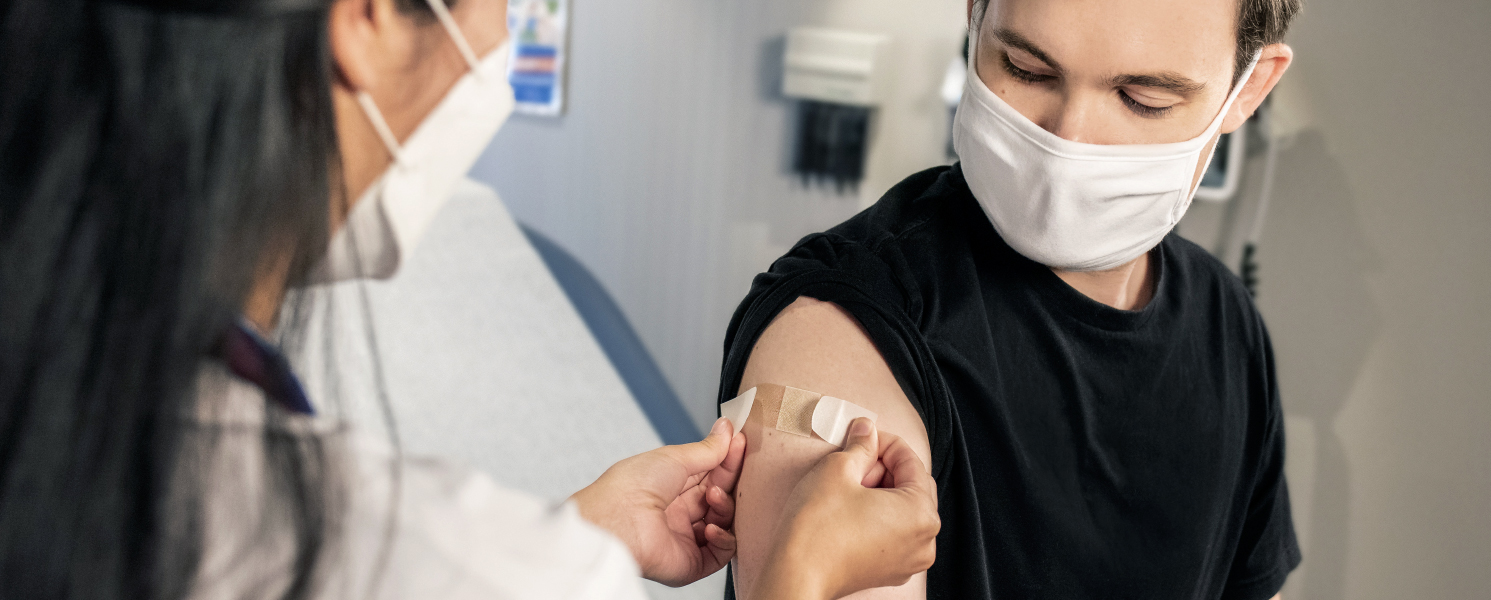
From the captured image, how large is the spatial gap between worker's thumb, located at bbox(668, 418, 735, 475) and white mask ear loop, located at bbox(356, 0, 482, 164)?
0.38 m

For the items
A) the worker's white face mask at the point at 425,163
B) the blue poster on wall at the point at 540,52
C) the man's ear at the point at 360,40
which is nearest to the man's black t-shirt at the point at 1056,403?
the worker's white face mask at the point at 425,163

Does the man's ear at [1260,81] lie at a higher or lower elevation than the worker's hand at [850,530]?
higher

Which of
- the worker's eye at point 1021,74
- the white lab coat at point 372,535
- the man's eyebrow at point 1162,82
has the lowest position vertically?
the white lab coat at point 372,535

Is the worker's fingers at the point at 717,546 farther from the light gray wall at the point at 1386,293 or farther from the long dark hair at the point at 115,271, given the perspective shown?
the light gray wall at the point at 1386,293

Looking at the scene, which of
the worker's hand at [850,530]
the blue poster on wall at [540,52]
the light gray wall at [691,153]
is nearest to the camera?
the worker's hand at [850,530]

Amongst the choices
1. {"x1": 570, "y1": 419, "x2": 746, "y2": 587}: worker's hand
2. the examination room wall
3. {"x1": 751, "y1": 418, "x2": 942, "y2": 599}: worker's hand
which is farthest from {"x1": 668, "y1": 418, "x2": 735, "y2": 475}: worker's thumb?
the examination room wall

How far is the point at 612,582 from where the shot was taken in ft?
1.62

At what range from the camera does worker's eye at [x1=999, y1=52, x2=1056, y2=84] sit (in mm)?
934

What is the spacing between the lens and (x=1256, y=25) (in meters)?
0.97

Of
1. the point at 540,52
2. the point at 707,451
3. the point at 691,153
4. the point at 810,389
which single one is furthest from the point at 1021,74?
the point at 540,52

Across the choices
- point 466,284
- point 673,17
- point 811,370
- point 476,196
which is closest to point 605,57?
point 673,17

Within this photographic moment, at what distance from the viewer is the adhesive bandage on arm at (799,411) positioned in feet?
2.75

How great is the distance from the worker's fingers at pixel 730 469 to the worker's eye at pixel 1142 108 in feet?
1.71

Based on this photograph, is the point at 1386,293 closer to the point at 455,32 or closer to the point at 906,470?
the point at 906,470
